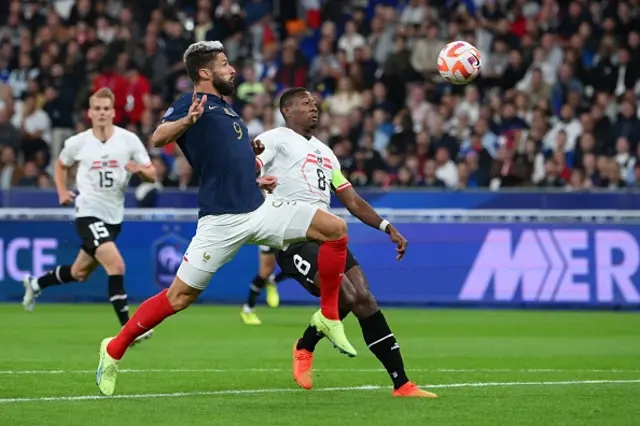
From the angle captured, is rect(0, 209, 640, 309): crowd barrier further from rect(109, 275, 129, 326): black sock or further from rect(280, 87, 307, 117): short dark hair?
rect(280, 87, 307, 117): short dark hair

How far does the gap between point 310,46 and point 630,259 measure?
9.45 metres

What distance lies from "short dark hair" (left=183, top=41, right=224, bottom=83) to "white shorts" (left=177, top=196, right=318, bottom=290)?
107 cm

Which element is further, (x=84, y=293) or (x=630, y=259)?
(x=84, y=293)

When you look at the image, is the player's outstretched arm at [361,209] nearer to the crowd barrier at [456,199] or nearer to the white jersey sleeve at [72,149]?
the white jersey sleeve at [72,149]

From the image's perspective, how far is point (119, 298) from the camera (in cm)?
1485

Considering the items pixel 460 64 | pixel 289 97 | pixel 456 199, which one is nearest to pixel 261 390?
pixel 289 97

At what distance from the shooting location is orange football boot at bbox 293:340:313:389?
10594 millimetres

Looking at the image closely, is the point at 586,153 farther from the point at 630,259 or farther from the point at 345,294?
the point at 345,294

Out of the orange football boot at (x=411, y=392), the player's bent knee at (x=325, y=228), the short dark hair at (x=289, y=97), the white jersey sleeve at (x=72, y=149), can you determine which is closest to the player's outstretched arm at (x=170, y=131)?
the player's bent knee at (x=325, y=228)

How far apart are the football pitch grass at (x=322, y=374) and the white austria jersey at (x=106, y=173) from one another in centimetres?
151

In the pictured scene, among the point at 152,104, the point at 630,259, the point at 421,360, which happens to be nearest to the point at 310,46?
the point at 152,104

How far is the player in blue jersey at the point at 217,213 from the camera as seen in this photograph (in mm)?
9539

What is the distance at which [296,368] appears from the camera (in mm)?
10695

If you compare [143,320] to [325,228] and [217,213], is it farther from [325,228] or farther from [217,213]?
[325,228]
